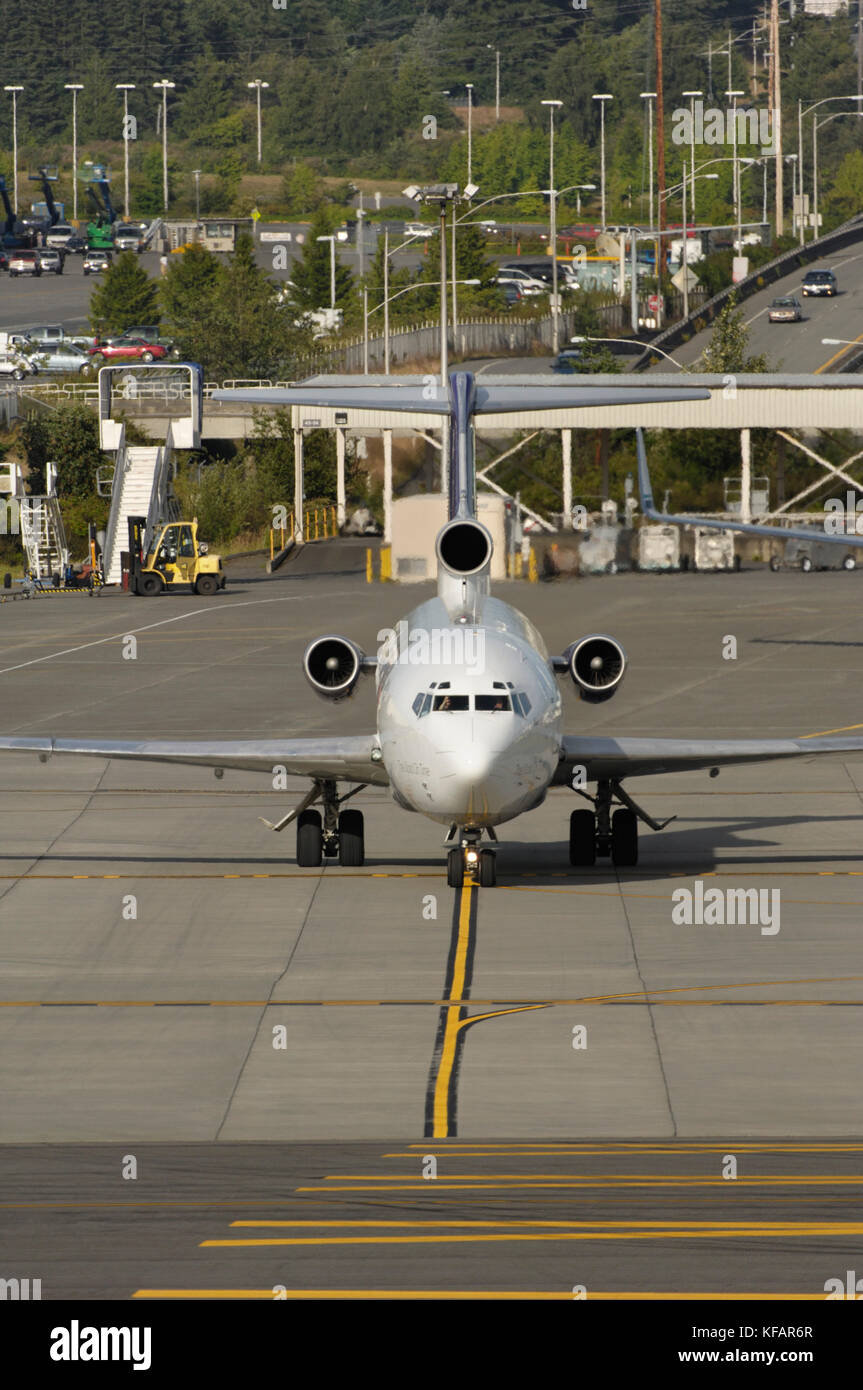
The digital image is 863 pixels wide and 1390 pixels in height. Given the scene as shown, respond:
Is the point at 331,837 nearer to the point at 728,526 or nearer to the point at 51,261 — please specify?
the point at 728,526

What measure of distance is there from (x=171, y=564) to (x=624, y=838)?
181 ft

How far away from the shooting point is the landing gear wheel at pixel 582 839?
3281cm

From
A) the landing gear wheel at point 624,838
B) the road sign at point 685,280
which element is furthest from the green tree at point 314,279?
the landing gear wheel at point 624,838

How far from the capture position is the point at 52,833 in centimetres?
3697

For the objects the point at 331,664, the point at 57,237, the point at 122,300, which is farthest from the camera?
the point at 57,237

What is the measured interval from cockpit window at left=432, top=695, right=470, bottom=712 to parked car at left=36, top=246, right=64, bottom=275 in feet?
537

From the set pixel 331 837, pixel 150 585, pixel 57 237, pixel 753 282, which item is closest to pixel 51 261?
pixel 57 237

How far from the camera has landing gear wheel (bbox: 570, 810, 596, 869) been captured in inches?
1292

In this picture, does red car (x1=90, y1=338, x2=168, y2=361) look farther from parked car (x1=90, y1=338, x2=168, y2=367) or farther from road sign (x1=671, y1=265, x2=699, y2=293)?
road sign (x1=671, y1=265, x2=699, y2=293)

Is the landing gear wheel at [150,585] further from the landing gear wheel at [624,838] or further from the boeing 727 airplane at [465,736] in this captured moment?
the landing gear wheel at [624,838]

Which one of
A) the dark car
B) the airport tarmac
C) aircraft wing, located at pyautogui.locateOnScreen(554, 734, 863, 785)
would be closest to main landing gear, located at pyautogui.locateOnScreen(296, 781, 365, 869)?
the airport tarmac

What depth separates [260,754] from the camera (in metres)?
31.8
